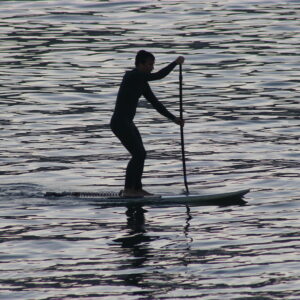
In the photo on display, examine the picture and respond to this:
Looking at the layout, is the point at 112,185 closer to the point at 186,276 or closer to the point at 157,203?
the point at 157,203

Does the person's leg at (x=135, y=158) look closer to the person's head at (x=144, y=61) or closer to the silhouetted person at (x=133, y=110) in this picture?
the silhouetted person at (x=133, y=110)

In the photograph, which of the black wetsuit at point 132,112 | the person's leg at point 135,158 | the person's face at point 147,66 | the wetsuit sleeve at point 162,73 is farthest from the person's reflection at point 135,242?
the person's face at point 147,66

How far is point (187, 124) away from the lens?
2584 cm

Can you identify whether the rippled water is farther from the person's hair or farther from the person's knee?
the person's hair

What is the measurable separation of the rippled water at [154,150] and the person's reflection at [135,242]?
0.03 m

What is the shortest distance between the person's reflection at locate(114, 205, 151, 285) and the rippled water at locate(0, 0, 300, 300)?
0.09 ft

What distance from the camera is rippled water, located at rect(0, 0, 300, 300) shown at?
14.5 meters

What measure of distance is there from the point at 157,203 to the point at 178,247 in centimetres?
276

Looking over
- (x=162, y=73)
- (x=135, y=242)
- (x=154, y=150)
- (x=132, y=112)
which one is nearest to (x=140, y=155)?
(x=132, y=112)

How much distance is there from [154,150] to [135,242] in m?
7.26

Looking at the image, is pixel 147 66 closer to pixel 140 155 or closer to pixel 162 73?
pixel 162 73

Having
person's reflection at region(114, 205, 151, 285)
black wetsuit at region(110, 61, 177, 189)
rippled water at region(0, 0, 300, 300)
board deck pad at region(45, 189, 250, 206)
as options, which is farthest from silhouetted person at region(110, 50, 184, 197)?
rippled water at region(0, 0, 300, 300)

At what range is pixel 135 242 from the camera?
1595 centimetres

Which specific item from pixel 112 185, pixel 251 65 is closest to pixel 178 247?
pixel 112 185
